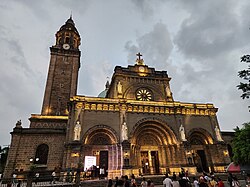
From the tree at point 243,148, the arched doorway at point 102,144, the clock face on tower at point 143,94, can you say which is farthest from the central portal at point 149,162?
the tree at point 243,148

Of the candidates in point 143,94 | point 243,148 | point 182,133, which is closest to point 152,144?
point 182,133

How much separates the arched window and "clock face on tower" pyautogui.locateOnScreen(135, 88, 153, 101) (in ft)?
52.3

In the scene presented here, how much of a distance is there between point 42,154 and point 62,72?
18.0 meters

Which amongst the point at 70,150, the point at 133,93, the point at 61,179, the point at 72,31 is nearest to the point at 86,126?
the point at 70,150

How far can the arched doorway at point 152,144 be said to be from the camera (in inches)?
952

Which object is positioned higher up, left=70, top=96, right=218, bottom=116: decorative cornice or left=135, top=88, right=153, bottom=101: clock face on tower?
left=135, top=88, right=153, bottom=101: clock face on tower

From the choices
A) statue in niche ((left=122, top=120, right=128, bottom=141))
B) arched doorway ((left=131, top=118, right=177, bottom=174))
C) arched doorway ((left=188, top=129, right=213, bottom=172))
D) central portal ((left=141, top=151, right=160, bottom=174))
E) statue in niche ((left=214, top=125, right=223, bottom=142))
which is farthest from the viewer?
statue in niche ((left=214, top=125, right=223, bottom=142))

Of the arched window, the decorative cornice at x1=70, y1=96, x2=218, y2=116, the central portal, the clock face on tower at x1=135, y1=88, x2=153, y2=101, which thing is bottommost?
the central portal

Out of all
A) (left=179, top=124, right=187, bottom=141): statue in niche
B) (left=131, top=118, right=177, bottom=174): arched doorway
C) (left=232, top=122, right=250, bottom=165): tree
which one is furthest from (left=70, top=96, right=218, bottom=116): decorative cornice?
(left=232, top=122, right=250, bottom=165): tree

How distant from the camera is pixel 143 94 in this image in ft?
95.5

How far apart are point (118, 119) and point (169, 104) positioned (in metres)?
9.06

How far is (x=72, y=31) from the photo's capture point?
40.1 m

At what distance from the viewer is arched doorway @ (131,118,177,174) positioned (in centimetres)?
2417

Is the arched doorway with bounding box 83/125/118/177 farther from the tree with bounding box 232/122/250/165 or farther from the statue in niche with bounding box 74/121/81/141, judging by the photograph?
the tree with bounding box 232/122/250/165
